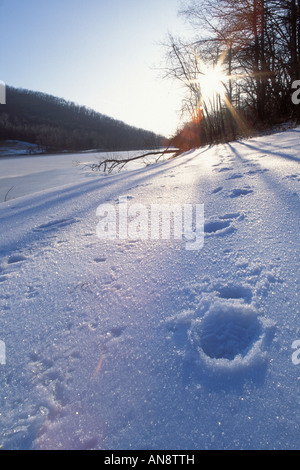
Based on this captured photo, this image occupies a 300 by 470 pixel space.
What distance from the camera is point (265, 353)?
Result: 50 centimetres

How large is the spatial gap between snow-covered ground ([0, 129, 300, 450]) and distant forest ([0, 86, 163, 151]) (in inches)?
1323

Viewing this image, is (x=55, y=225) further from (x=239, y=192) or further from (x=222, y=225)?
(x=239, y=192)

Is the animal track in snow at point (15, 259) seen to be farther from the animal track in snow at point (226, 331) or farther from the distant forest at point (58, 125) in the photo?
the distant forest at point (58, 125)

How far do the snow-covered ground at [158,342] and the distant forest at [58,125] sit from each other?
33.6 meters

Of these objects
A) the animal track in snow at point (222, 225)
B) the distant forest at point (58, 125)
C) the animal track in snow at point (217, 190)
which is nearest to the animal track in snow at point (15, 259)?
the animal track in snow at point (222, 225)

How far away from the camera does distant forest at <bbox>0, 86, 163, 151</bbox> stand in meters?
41.4

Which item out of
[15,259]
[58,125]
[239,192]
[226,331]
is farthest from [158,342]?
[58,125]

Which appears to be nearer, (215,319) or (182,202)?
(215,319)

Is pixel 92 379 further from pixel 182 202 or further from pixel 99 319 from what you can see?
pixel 182 202

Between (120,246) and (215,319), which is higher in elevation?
(120,246)

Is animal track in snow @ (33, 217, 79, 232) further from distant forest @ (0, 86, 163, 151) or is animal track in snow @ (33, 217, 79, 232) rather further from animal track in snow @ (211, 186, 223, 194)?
distant forest @ (0, 86, 163, 151)

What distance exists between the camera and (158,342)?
1.90 ft
